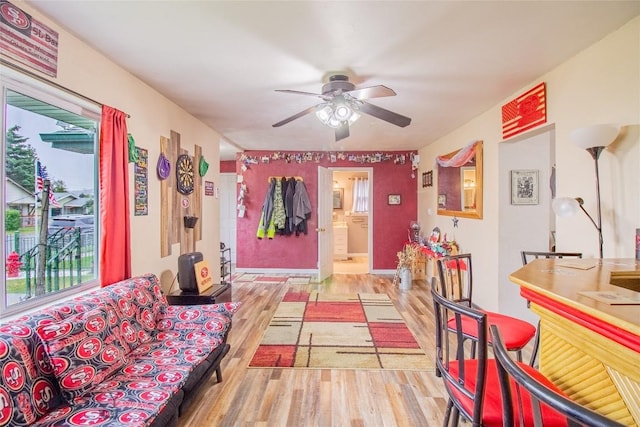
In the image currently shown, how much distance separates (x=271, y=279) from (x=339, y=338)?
273 centimetres

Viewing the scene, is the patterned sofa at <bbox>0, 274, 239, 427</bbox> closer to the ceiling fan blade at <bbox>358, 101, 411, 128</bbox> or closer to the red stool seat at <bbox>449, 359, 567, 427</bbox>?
the red stool seat at <bbox>449, 359, 567, 427</bbox>

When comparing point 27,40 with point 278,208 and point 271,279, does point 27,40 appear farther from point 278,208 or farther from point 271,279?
point 271,279

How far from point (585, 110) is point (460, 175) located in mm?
2034

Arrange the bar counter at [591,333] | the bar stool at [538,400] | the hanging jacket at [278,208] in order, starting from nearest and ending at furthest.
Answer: the bar stool at [538,400] → the bar counter at [591,333] → the hanging jacket at [278,208]

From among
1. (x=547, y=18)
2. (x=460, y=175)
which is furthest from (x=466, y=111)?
(x=547, y=18)

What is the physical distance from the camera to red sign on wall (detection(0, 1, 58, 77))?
61.3 inches

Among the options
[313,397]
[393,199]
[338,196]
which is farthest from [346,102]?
[338,196]

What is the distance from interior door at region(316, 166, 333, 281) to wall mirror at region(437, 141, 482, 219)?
1.85 meters

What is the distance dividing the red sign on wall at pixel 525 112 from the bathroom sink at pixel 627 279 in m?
1.64

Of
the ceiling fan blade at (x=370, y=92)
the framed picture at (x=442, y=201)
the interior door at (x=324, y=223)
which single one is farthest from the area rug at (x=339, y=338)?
the ceiling fan blade at (x=370, y=92)

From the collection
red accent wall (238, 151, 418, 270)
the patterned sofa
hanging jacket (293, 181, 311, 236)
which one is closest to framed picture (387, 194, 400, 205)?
red accent wall (238, 151, 418, 270)

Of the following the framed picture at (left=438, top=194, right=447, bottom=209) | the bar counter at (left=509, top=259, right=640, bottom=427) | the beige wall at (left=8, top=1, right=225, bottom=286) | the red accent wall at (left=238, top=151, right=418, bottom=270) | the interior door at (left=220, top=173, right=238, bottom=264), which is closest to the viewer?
the bar counter at (left=509, top=259, right=640, bottom=427)

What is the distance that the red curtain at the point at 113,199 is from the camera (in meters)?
2.15

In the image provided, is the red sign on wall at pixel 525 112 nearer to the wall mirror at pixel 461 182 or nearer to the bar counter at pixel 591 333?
the wall mirror at pixel 461 182
